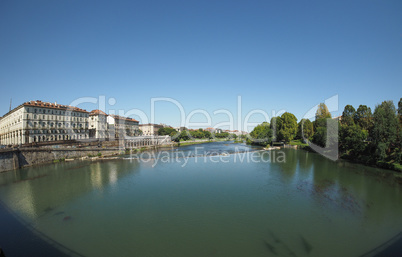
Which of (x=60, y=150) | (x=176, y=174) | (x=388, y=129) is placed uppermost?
(x=388, y=129)

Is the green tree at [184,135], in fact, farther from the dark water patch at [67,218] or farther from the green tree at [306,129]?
the dark water patch at [67,218]

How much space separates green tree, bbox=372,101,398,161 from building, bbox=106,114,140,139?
49.3 meters

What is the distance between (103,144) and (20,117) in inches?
540

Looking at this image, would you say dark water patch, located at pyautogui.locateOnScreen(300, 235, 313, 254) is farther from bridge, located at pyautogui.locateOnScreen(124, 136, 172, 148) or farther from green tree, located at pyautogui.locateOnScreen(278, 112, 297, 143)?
green tree, located at pyautogui.locateOnScreen(278, 112, 297, 143)

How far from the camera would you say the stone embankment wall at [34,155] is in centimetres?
2136

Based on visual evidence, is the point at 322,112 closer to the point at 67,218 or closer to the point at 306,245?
the point at 306,245

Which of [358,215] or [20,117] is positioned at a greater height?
[20,117]

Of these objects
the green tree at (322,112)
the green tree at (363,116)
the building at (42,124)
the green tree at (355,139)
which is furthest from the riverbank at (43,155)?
the green tree at (322,112)

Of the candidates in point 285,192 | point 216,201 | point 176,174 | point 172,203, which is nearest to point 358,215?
point 285,192

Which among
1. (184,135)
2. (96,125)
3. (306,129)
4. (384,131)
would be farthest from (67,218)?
(184,135)

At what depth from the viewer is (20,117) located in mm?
32531

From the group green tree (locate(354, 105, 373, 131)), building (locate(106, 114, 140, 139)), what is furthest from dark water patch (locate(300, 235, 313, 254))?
building (locate(106, 114, 140, 139))

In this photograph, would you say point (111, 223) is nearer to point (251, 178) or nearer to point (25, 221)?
point (25, 221)

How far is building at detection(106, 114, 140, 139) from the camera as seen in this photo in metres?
54.0
